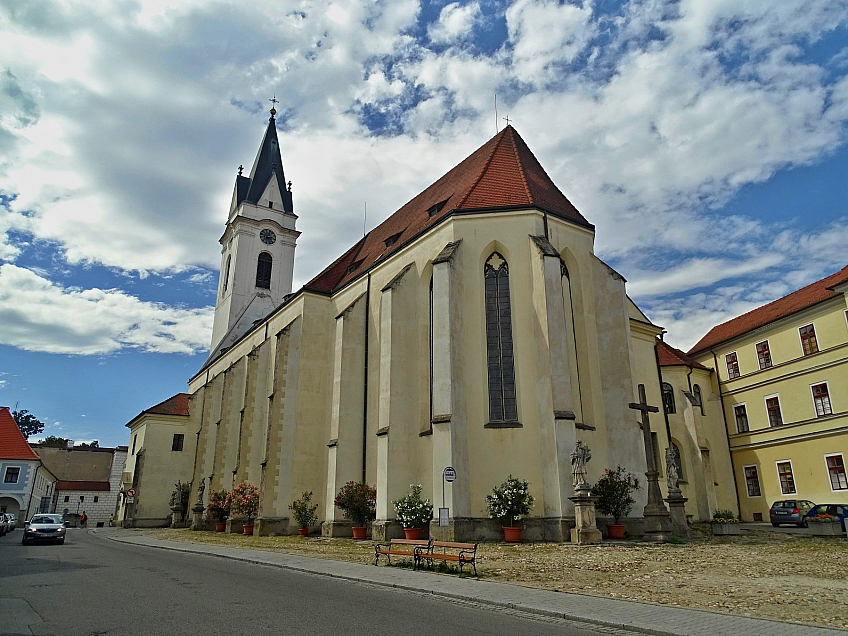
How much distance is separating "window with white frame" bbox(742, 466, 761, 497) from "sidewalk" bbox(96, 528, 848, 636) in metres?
29.4

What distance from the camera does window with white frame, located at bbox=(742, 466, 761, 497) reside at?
33.6m

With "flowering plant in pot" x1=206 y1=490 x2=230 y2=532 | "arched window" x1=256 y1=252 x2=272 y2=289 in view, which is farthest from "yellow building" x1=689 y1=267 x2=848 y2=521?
"arched window" x1=256 y1=252 x2=272 y2=289

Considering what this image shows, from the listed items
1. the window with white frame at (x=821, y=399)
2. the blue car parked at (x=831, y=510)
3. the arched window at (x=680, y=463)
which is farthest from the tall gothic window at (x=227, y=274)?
the blue car parked at (x=831, y=510)

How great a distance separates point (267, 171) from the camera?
4566 cm

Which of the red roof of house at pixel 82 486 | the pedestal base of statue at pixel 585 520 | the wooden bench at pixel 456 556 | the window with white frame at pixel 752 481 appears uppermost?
the red roof of house at pixel 82 486

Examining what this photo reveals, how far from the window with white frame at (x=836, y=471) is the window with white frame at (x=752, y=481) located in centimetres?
468

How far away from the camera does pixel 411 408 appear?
19875mm

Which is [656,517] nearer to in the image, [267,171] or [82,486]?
[267,171]

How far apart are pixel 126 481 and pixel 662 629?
45763mm

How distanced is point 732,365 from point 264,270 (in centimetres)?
3221

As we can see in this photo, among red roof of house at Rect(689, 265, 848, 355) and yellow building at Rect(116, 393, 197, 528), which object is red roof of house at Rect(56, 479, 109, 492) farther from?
red roof of house at Rect(689, 265, 848, 355)

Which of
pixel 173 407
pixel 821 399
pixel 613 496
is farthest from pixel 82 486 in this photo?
pixel 821 399

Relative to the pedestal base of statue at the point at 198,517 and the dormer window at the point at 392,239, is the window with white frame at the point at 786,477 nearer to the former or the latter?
the dormer window at the point at 392,239

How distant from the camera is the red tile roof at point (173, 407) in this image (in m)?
42.3
